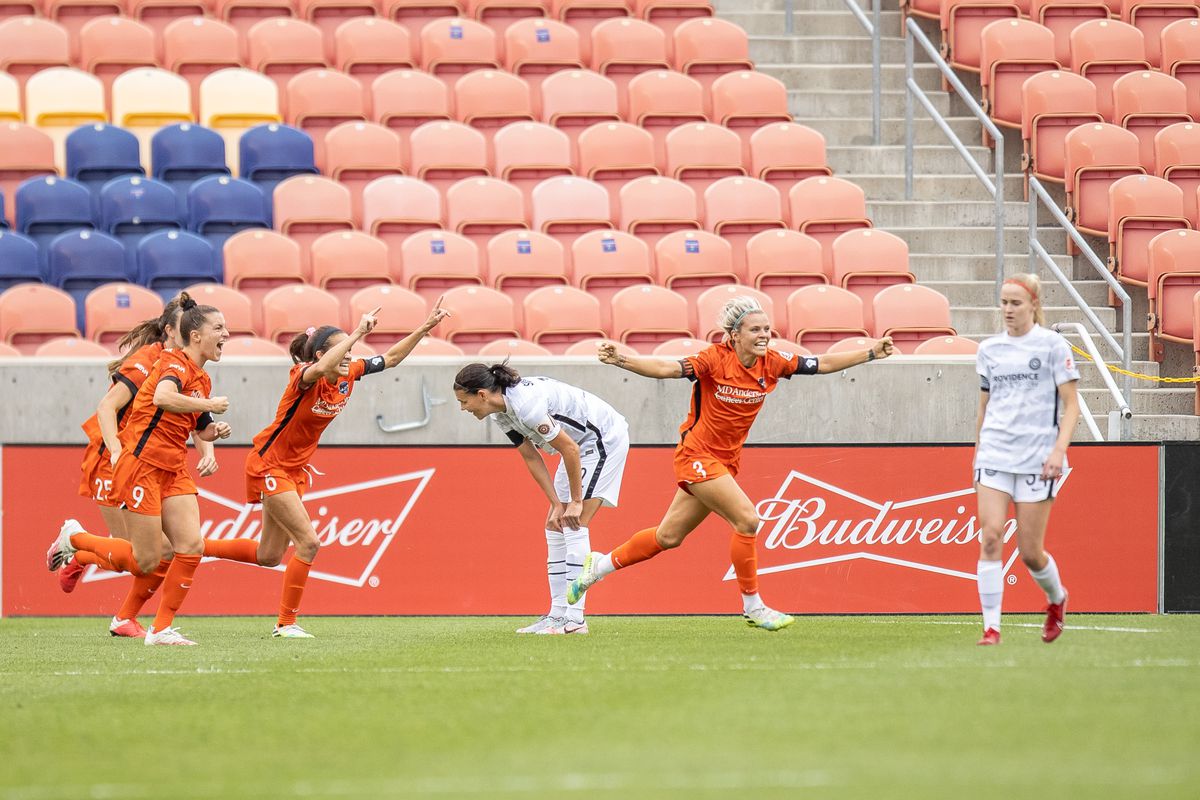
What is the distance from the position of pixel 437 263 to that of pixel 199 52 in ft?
17.9

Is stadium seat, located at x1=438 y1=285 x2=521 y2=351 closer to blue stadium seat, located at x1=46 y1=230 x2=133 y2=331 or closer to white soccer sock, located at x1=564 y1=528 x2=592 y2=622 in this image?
blue stadium seat, located at x1=46 y1=230 x2=133 y2=331

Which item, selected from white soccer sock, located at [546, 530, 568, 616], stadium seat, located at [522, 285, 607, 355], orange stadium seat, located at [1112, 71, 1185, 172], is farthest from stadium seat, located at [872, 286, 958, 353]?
white soccer sock, located at [546, 530, 568, 616]

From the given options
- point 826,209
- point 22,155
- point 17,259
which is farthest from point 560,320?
point 22,155

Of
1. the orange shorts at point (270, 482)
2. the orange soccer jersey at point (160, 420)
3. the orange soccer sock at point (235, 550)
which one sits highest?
the orange soccer jersey at point (160, 420)

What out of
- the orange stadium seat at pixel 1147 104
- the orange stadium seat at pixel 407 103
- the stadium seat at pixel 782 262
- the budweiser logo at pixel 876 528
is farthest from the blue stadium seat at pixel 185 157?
the orange stadium seat at pixel 1147 104

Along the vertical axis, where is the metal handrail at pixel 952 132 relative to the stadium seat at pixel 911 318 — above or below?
above

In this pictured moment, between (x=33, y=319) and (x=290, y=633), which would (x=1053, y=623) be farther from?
(x=33, y=319)

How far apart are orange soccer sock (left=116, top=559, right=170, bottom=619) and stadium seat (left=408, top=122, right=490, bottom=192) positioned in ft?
25.6

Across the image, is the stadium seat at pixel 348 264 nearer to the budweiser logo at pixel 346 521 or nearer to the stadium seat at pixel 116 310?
the stadium seat at pixel 116 310

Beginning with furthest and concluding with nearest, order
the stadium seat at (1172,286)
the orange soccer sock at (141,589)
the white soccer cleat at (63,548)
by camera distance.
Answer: the stadium seat at (1172,286), the white soccer cleat at (63,548), the orange soccer sock at (141,589)

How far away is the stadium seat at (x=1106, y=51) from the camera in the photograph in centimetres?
1817

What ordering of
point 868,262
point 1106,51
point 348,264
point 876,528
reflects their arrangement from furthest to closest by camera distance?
point 1106,51
point 868,262
point 348,264
point 876,528

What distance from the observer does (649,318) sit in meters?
14.6

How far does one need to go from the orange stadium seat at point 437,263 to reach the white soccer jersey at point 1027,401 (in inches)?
313
